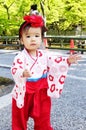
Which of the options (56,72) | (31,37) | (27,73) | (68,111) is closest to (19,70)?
(27,73)

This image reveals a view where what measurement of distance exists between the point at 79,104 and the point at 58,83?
189 centimetres

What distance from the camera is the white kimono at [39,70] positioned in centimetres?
294

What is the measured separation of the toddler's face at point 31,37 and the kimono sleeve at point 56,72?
0.24 metres

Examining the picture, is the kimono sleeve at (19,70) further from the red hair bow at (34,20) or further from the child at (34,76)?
the red hair bow at (34,20)

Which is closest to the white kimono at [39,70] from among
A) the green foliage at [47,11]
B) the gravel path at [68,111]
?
the gravel path at [68,111]

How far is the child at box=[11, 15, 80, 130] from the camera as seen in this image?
294 centimetres

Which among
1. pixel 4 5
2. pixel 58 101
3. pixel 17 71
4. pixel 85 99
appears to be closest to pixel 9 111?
pixel 58 101

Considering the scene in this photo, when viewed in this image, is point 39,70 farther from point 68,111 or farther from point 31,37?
point 68,111

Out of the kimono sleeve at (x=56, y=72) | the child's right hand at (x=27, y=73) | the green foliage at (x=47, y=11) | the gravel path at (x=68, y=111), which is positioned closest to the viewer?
the child's right hand at (x=27, y=73)

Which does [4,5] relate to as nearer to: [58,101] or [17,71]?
[58,101]

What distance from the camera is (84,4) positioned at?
20.0 m

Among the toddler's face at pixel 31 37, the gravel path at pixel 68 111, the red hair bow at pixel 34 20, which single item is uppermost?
the red hair bow at pixel 34 20

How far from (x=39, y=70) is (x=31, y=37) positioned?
0.34 meters

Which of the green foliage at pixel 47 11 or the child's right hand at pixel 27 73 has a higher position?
the child's right hand at pixel 27 73
